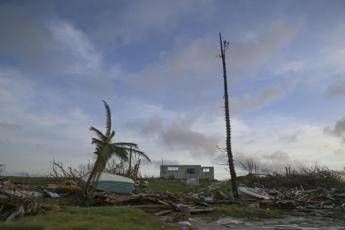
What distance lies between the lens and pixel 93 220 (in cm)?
1109

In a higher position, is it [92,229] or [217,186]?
[217,186]

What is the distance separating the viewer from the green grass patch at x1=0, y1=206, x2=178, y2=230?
33.8 ft

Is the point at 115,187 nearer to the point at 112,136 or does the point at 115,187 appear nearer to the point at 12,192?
the point at 112,136

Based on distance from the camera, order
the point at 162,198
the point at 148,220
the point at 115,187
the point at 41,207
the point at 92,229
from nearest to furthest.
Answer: the point at 92,229 → the point at 148,220 → the point at 41,207 → the point at 162,198 → the point at 115,187

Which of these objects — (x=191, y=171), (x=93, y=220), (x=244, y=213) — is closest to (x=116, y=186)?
(x=244, y=213)

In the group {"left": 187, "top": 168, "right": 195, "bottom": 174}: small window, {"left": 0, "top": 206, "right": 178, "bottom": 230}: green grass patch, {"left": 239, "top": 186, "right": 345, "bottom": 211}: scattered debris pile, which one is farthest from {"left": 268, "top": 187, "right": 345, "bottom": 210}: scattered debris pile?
{"left": 187, "top": 168, "right": 195, "bottom": 174}: small window

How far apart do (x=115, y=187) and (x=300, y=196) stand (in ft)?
29.2

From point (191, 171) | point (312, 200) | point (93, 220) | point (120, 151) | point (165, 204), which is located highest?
point (191, 171)

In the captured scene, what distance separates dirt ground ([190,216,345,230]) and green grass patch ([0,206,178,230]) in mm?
1495

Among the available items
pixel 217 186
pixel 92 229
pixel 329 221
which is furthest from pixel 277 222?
pixel 217 186

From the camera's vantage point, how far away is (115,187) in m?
19.5

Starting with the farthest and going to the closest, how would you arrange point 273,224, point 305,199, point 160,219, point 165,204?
point 305,199
point 165,204
point 273,224
point 160,219

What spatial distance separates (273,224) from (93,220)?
5942mm

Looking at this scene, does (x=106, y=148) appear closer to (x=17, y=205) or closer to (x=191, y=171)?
(x=17, y=205)
